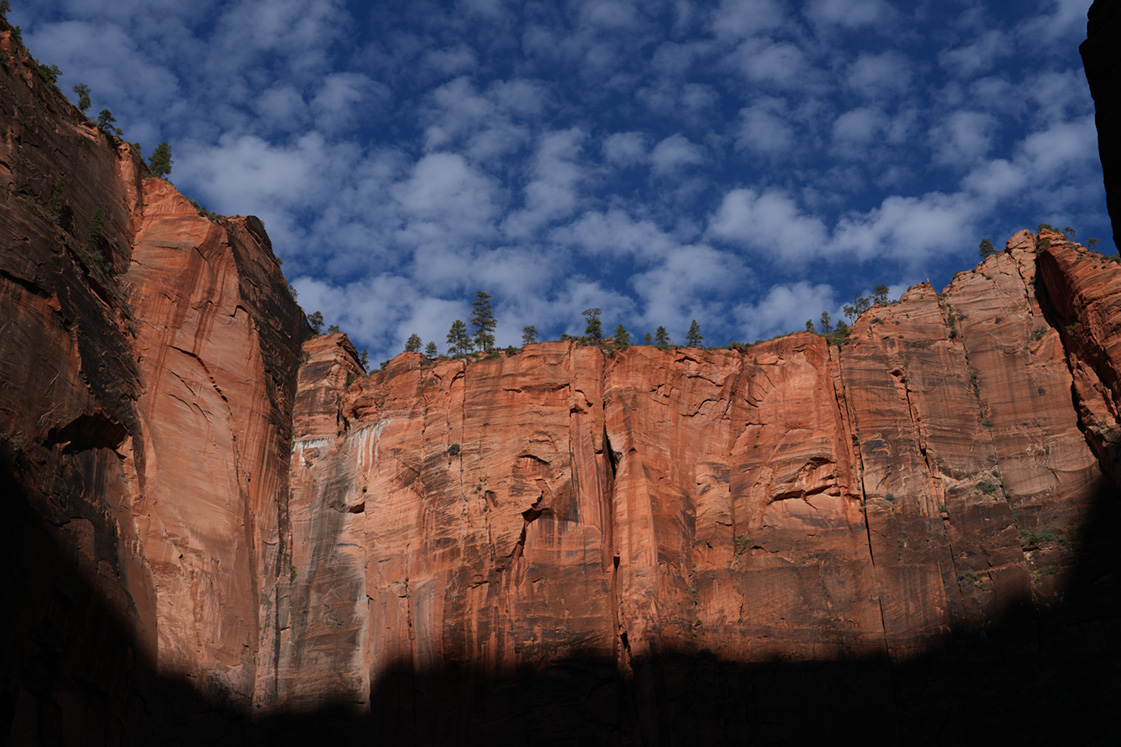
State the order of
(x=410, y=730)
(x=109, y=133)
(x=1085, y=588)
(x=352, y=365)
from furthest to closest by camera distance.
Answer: (x=352, y=365)
(x=109, y=133)
(x=410, y=730)
(x=1085, y=588)

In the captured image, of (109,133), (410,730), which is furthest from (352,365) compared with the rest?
(410,730)

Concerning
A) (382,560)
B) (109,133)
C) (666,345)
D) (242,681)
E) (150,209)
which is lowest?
(242,681)

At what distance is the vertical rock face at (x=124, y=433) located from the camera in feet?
104

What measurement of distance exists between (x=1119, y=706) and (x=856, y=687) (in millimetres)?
8439

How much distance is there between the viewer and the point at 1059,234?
1791 inches

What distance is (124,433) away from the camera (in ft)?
128

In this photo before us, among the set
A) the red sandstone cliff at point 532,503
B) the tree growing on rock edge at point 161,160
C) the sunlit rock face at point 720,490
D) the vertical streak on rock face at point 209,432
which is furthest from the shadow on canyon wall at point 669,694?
the tree growing on rock edge at point 161,160

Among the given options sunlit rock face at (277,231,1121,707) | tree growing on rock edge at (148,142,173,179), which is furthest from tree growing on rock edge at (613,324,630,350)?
tree growing on rock edge at (148,142,173,179)

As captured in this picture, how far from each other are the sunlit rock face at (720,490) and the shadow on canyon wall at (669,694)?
77cm

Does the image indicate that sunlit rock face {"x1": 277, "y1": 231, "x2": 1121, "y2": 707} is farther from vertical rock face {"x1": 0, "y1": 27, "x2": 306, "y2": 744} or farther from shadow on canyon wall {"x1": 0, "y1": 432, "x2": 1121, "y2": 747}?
vertical rock face {"x1": 0, "y1": 27, "x2": 306, "y2": 744}

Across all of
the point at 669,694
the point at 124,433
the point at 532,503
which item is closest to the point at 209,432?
the point at 124,433

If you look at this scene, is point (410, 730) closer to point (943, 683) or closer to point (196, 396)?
point (196, 396)

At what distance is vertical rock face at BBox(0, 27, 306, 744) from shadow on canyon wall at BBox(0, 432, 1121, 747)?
177 mm

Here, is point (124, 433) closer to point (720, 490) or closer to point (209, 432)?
point (209, 432)
